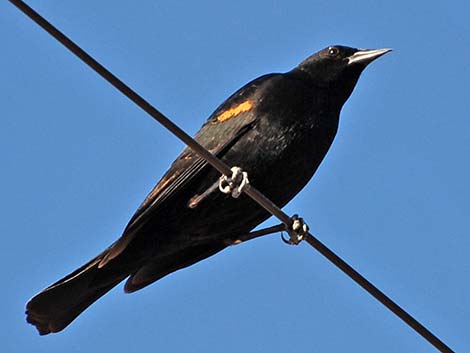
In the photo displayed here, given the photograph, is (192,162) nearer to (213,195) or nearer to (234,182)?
(213,195)

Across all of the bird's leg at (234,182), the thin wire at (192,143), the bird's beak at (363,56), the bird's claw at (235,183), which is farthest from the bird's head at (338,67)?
the thin wire at (192,143)

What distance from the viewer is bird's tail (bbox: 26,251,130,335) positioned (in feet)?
21.9

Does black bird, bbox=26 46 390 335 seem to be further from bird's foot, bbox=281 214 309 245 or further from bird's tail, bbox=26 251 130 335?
bird's foot, bbox=281 214 309 245

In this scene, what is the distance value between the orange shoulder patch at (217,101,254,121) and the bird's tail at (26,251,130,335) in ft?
3.36

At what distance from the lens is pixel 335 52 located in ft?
24.4

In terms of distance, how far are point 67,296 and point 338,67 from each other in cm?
212

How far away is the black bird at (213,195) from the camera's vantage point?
6543 millimetres

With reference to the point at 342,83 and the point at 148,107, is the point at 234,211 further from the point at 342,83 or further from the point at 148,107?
the point at 148,107

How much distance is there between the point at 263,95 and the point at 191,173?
24.5 inches

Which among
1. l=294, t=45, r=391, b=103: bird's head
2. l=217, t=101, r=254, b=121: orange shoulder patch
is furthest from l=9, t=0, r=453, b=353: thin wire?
l=294, t=45, r=391, b=103: bird's head

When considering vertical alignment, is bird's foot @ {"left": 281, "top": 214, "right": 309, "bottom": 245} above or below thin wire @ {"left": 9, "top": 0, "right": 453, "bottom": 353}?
above

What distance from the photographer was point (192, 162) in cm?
659

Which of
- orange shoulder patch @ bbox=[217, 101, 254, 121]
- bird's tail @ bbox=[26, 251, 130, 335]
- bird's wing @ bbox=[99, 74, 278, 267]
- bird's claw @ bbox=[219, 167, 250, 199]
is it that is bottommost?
bird's tail @ bbox=[26, 251, 130, 335]

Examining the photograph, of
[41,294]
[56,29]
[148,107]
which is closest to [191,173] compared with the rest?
[41,294]
